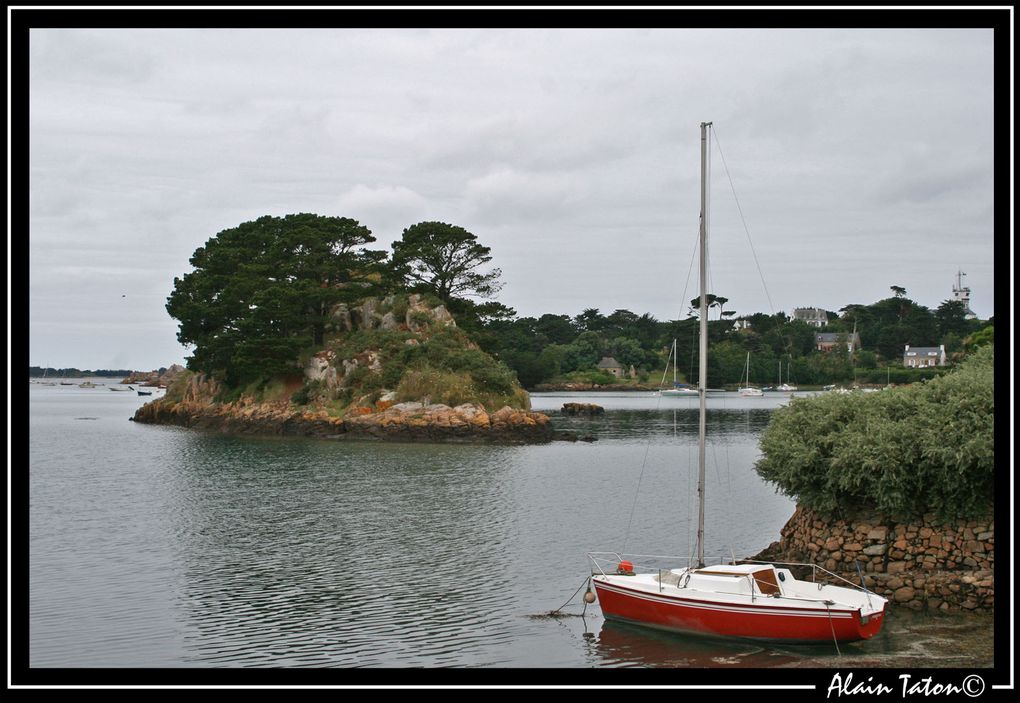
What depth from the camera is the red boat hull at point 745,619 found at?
1917cm

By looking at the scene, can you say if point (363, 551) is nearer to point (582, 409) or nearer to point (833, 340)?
point (582, 409)

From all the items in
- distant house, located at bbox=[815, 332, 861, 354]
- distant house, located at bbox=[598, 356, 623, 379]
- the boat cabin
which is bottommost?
the boat cabin

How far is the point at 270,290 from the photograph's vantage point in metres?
83.6

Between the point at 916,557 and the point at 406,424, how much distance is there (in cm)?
5240

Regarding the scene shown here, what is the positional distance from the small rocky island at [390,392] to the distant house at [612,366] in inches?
3903

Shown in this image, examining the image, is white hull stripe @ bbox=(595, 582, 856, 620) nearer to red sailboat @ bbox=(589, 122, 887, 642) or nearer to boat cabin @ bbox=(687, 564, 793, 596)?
red sailboat @ bbox=(589, 122, 887, 642)

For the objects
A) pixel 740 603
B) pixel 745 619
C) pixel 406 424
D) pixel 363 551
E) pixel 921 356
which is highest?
pixel 921 356

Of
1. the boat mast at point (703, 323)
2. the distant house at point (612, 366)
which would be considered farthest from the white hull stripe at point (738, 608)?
the distant house at point (612, 366)

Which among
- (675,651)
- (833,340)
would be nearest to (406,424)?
(675,651)

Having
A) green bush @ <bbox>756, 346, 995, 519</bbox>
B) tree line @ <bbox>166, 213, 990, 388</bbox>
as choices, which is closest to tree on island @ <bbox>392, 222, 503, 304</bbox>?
tree line @ <bbox>166, 213, 990, 388</bbox>

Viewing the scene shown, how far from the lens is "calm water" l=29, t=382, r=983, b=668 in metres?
20.6

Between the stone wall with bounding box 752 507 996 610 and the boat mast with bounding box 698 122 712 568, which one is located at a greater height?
the boat mast with bounding box 698 122 712 568

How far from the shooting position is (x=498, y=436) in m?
71.4
